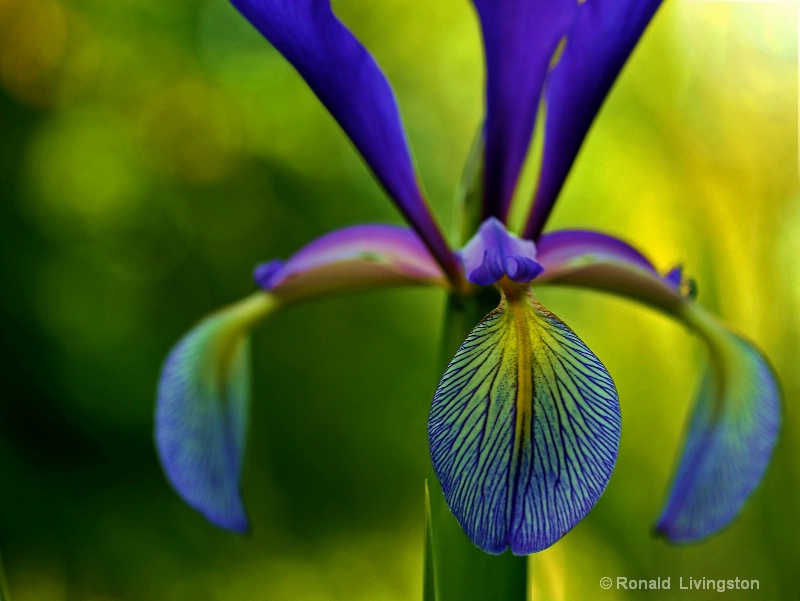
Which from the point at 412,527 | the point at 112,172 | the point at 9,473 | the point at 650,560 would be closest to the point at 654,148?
the point at 650,560

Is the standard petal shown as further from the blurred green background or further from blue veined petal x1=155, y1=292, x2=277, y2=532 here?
the blurred green background

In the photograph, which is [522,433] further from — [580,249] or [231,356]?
[231,356]

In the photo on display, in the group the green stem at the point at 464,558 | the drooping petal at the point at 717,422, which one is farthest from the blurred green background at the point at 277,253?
the green stem at the point at 464,558

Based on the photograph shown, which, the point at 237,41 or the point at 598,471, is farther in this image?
the point at 237,41

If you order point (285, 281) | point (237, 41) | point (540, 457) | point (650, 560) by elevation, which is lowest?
point (650, 560)

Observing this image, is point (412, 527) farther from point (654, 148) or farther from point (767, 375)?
point (767, 375)

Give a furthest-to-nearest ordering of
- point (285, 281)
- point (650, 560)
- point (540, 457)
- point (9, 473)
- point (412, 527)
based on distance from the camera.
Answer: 1. point (412, 527)
2. point (9, 473)
3. point (650, 560)
4. point (285, 281)
5. point (540, 457)

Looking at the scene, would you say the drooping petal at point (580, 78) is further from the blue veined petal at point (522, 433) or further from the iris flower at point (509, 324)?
the blue veined petal at point (522, 433)
